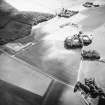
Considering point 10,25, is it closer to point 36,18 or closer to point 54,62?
point 36,18

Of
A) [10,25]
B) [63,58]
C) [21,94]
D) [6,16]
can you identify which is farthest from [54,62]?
[6,16]

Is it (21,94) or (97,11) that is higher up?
(97,11)

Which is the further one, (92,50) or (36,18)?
(36,18)

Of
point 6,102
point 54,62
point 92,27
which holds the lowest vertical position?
point 6,102

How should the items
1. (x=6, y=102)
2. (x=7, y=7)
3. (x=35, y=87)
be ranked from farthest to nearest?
(x=7, y=7), (x=35, y=87), (x=6, y=102)

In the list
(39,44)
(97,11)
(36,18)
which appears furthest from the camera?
(97,11)

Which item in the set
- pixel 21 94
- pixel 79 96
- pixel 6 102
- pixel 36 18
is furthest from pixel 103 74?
pixel 36 18
